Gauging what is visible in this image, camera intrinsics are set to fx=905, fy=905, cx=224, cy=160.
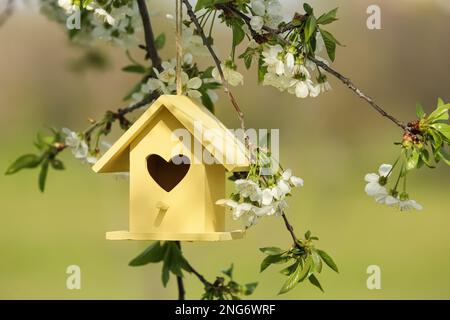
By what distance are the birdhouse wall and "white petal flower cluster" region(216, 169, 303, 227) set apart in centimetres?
8

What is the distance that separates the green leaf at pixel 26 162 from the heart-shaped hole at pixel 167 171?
0.57m

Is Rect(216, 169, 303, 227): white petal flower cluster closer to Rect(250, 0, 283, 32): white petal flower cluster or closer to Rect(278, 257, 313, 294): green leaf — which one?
Rect(278, 257, 313, 294): green leaf

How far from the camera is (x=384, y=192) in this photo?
161 cm

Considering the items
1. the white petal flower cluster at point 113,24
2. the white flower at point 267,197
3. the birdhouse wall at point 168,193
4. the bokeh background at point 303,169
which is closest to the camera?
the white flower at point 267,197

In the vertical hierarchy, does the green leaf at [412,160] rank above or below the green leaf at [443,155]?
below

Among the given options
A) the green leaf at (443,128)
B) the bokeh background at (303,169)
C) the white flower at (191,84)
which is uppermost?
the bokeh background at (303,169)

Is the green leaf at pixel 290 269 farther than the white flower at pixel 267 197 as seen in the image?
Yes

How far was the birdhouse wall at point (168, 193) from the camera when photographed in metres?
1.55

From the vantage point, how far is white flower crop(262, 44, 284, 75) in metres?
1.50

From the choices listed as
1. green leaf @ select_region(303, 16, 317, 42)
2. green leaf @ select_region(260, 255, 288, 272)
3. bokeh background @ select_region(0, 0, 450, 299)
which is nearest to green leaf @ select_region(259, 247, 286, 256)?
green leaf @ select_region(260, 255, 288, 272)

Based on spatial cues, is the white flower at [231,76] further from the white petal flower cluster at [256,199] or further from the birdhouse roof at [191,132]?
the white petal flower cluster at [256,199]

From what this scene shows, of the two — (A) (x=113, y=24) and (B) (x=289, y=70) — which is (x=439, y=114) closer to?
(B) (x=289, y=70)

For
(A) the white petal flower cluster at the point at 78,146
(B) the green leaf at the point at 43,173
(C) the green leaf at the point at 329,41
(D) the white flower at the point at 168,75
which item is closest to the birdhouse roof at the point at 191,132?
(D) the white flower at the point at 168,75

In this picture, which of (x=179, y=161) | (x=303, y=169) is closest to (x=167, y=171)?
(x=179, y=161)
